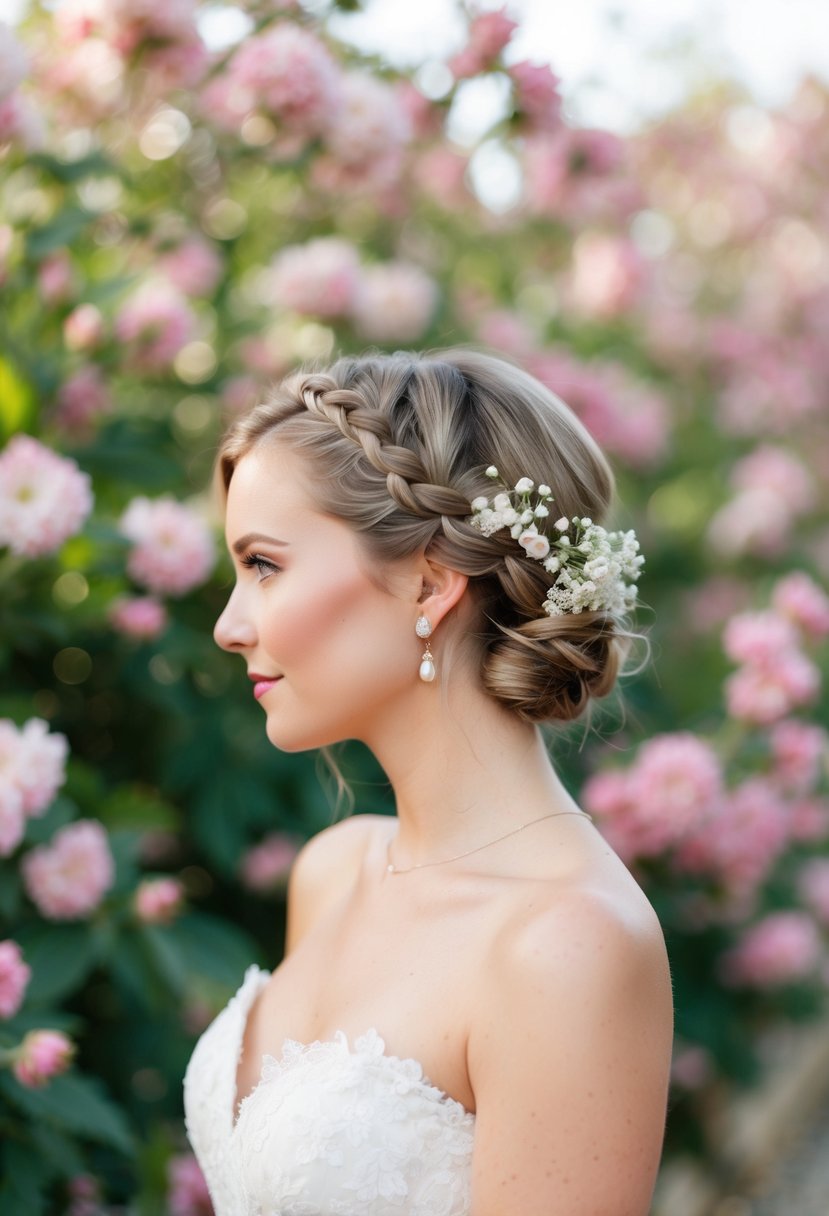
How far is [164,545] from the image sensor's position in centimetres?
263

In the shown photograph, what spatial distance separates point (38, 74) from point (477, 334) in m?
1.55

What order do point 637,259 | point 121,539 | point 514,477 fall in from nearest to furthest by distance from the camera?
1. point 514,477
2. point 121,539
3. point 637,259

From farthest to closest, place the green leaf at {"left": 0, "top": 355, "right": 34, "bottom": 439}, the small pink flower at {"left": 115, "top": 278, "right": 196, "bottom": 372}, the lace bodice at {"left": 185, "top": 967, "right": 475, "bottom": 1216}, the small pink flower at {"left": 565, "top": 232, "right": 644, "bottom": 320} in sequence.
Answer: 1. the small pink flower at {"left": 565, "top": 232, "right": 644, "bottom": 320}
2. the small pink flower at {"left": 115, "top": 278, "right": 196, "bottom": 372}
3. the green leaf at {"left": 0, "top": 355, "right": 34, "bottom": 439}
4. the lace bodice at {"left": 185, "top": 967, "right": 475, "bottom": 1216}

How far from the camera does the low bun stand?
1.82 meters

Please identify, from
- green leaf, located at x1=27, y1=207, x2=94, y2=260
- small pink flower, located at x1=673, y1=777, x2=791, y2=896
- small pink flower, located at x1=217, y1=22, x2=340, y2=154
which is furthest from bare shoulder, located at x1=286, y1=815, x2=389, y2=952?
small pink flower, located at x1=217, y1=22, x2=340, y2=154

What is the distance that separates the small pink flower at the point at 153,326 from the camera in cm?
289

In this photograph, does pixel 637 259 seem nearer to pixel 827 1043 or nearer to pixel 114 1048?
pixel 114 1048

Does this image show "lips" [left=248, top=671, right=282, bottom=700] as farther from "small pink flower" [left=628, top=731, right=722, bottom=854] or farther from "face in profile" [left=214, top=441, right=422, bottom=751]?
"small pink flower" [left=628, top=731, right=722, bottom=854]

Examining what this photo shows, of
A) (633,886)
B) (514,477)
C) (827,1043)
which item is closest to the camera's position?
(633,886)

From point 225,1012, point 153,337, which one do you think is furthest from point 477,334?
point 225,1012

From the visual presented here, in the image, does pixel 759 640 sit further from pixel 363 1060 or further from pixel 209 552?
pixel 363 1060

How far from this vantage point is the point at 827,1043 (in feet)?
20.1

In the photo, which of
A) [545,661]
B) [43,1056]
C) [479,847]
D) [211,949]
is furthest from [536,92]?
[43,1056]

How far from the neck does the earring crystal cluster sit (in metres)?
0.04
